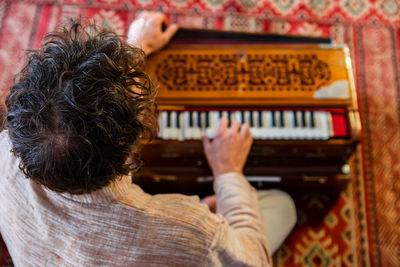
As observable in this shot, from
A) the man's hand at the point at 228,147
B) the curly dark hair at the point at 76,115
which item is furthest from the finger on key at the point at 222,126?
the curly dark hair at the point at 76,115

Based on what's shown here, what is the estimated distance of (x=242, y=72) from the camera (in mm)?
1641

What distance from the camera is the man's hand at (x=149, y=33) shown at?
156cm

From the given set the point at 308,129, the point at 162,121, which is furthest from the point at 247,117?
the point at 162,121

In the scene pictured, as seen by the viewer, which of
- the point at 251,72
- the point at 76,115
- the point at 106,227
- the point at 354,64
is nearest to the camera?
the point at 76,115

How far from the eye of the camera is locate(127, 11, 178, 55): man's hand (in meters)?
1.56

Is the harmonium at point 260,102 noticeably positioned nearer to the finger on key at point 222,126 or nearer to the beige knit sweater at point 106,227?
the finger on key at point 222,126

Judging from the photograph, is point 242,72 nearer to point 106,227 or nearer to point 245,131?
point 245,131

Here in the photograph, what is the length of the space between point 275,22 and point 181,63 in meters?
1.09

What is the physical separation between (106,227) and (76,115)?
0.34m

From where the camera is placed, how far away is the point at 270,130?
156 cm

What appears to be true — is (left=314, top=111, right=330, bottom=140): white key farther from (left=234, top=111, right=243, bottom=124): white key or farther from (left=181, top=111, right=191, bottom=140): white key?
(left=181, top=111, right=191, bottom=140): white key

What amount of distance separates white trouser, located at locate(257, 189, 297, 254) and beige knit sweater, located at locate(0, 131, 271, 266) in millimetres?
672

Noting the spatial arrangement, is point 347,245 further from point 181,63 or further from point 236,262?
point 181,63

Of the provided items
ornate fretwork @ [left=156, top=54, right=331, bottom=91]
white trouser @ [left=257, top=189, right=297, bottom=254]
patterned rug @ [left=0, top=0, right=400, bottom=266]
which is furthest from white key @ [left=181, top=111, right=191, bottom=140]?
patterned rug @ [left=0, top=0, right=400, bottom=266]
